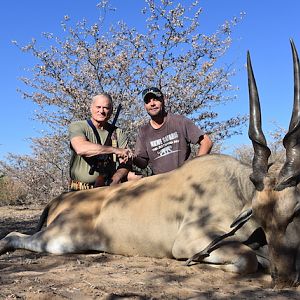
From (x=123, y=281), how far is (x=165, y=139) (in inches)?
107

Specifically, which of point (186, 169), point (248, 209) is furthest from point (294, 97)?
point (186, 169)

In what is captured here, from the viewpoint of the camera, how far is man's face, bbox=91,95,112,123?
18.9 ft

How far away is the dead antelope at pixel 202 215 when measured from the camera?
3.18m

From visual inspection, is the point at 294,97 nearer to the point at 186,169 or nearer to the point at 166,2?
the point at 186,169

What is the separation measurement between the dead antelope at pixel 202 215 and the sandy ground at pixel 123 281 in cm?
15

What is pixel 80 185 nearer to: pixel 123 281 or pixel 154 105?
pixel 154 105

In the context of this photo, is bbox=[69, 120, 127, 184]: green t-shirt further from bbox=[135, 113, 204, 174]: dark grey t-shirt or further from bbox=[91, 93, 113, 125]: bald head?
bbox=[135, 113, 204, 174]: dark grey t-shirt

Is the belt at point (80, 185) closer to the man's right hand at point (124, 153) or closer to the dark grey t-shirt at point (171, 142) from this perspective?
the man's right hand at point (124, 153)

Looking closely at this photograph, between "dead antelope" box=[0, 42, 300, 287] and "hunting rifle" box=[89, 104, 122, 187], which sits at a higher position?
"hunting rifle" box=[89, 104, 122, 187]

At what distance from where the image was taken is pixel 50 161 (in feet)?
49.8

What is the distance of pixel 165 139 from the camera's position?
569cm

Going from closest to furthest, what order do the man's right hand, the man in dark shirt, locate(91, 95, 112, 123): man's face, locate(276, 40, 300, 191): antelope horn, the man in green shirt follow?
locate(276, 40, 300, 191): antelope horn < the man's right hand < the man in green shirt < the man in dark shirt < locate(91, 95, 112, 123): man's face

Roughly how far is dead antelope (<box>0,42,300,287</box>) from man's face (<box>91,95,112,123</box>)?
108 cm

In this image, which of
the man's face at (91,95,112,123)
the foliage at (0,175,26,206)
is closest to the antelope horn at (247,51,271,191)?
the man's face at (91,95,112,123)
